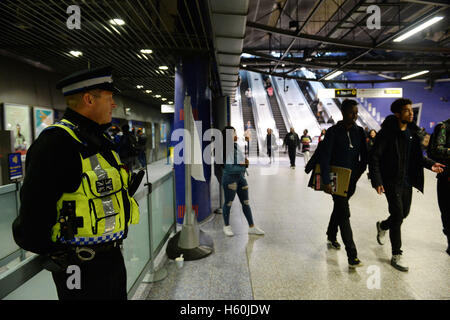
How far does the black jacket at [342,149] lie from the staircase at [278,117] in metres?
17.5

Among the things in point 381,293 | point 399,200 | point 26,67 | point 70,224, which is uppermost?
point 26,67

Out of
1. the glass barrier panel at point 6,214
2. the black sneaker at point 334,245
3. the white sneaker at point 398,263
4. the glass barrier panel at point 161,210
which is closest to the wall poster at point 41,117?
the glass barrier panel at point 6,214

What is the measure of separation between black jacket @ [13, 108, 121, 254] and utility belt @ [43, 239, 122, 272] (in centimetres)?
4

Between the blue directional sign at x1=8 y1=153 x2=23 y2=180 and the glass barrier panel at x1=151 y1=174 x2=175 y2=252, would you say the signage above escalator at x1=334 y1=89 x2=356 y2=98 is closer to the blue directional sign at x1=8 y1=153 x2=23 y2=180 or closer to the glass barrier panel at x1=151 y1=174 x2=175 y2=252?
the glass barrier panel at x1=151 y1=174 x2=175 y2=252

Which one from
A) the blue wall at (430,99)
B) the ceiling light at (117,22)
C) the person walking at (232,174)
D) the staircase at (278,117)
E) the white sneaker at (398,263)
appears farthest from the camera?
the staircase at (278,117)

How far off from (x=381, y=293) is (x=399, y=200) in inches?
39.7

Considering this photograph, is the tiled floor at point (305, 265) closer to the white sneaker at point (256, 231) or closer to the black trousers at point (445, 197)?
the white sneaker at point (256, 231)

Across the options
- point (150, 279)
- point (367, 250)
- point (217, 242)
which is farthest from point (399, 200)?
point (150, 279)

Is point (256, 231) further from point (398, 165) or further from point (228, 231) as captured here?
point (398, 165)

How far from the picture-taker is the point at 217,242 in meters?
3.73

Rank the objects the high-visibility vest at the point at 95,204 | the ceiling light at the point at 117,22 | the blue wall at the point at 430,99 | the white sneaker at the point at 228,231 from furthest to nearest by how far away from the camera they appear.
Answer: the blue wall at the point at 430,99 → the ceiling light at the point at 117,22 → the white sneaker at the point at 228,231 → the high-visibility vest at the point at 95,204

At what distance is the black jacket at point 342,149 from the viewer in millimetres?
2949

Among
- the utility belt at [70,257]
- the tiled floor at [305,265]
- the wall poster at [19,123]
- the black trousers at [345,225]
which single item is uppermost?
the wall poster at [19,123]
